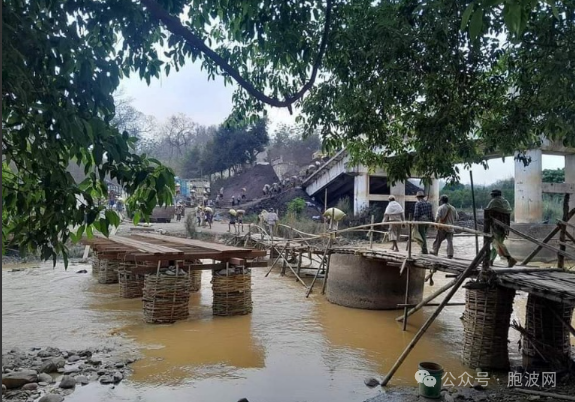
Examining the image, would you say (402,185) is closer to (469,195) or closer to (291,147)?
(469,195)

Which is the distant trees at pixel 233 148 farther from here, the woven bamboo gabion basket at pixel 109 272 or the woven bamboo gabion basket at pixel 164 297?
the woven bamboo gabion basket at pixel 164 297

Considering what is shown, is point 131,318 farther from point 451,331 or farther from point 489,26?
point 489,26

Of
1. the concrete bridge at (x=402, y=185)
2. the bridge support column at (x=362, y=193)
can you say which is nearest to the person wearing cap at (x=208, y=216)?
the concrete bridge at (x=402, y=185)

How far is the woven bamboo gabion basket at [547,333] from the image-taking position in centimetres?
617

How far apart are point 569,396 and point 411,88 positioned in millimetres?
3784

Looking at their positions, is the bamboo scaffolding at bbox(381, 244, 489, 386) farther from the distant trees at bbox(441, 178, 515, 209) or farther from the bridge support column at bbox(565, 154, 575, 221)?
the distant trees at bbox(441, 178, 515, 209)

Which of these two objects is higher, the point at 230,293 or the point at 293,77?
the point at 293,77

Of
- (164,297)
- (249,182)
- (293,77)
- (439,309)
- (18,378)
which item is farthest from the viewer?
(249,182)

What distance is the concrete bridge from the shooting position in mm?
16625

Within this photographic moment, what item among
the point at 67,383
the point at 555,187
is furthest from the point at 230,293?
the point at 555,187

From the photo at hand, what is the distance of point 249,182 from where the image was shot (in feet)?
121

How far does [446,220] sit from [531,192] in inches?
308

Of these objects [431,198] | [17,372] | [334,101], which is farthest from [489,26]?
[431,198]

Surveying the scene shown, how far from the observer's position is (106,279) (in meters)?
13.9
